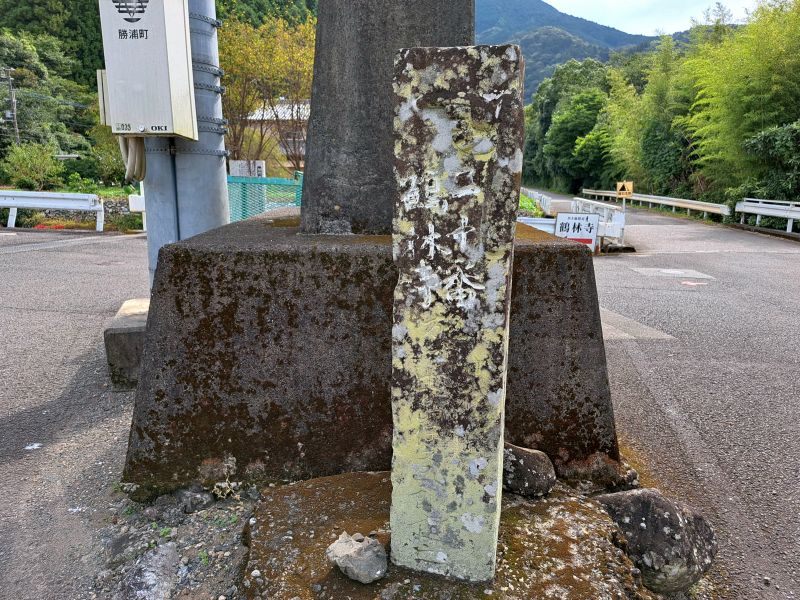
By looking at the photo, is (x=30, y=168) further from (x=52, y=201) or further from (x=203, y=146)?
(x=203, y=146)

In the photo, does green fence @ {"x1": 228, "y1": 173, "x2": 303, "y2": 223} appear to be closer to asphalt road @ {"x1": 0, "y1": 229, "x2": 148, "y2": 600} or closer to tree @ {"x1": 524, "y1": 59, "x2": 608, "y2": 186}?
asphalt road @ {"x1": 0, "y1": 229, "x2": 148, "y2": 600}

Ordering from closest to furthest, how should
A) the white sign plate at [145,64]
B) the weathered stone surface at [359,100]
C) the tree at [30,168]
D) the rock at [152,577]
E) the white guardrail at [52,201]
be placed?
the rock at [152,577] < the weathered stone surface at [359,100] < the white sign plate at [145,64] < the white guardrail at [52,201] < the tree at [30,168]

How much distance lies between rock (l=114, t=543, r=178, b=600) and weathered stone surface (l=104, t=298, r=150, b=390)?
5.53 feet

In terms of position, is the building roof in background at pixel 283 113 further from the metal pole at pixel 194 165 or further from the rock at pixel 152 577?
the rock at pixel 152 577

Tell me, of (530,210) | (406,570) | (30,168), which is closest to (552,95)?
(530,210)

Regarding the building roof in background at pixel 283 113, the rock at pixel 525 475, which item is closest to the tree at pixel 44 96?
the building roof in background at pixel 283 113

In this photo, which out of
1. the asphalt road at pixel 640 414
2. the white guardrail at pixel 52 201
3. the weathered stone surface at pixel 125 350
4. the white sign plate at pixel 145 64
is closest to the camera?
the asphalt road at pixel 640 414

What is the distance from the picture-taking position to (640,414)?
3574mm

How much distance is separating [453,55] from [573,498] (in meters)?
1.65

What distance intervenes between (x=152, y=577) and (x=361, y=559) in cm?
83

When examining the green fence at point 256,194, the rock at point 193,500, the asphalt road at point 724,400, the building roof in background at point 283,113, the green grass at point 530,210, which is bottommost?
the asphalt road at point 724,400

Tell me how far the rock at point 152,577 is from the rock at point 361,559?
2.14 ft

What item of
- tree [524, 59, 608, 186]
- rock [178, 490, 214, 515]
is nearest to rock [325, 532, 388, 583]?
rock [178, 490, 214, 515]

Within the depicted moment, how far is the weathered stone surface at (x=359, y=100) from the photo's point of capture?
2680 millimetres
